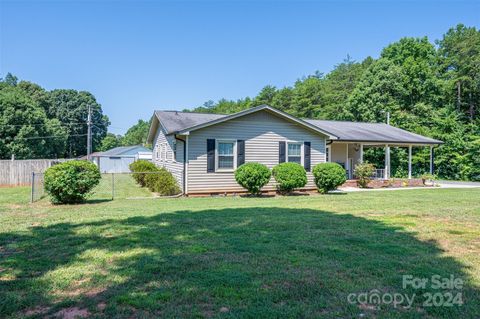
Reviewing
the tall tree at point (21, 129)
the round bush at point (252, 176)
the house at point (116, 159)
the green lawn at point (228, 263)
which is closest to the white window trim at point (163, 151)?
the round bush at point (252, 176)

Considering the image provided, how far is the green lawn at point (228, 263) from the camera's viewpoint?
3.03m

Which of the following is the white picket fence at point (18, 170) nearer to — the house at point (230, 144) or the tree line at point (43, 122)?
the house at point (230, 144)

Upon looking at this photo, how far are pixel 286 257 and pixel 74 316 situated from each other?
8.83 feet

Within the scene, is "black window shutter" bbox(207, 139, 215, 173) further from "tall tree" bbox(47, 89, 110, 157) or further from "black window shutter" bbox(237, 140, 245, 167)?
"tall tree" bbox(47, 89, 110, 157)

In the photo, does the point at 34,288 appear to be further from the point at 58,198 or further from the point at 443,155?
the point at 443,155

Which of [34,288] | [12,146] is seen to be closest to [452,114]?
[34,288]

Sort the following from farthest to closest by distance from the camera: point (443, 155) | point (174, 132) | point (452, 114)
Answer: point (452, 114) → point (443, 155) → point (174, 132)

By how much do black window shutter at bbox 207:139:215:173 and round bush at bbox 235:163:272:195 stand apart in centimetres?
116

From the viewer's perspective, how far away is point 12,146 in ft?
98.1

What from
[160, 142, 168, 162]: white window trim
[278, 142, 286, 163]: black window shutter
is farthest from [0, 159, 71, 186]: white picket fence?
[278, 142, 286, 163]: black window shutter

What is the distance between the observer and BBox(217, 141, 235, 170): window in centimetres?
1370

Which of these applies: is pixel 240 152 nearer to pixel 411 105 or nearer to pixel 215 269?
pixel 215 269

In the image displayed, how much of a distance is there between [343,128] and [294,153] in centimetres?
656

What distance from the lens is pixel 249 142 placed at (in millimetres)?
14102
